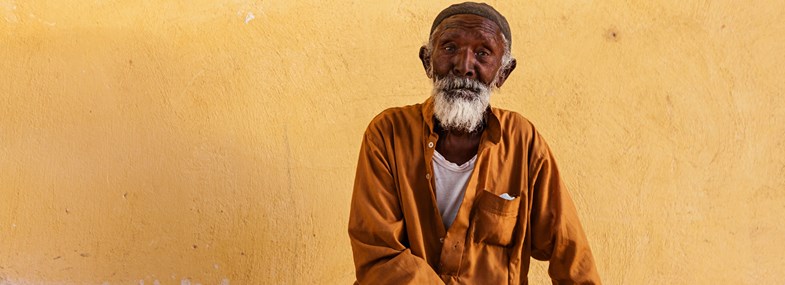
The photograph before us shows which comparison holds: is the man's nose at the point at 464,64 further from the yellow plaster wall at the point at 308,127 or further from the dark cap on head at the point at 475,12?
the yellow plaster wall at the point at 308,127

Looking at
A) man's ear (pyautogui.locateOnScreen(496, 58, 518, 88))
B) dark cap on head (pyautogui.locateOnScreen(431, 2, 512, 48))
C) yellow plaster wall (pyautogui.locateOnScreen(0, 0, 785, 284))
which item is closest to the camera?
dark cap on head (pyautogui.locateOnScreen(431, 2, 512, 48))

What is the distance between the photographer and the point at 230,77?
10.6 feet

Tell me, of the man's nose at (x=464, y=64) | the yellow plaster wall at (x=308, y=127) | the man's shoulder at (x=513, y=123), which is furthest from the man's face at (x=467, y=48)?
the yellow plaster wall at (x=308, y=127)

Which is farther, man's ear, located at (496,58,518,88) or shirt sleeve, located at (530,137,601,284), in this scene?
man's ear, located at (496,58,518,88)

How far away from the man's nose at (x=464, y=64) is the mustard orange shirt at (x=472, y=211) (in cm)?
15

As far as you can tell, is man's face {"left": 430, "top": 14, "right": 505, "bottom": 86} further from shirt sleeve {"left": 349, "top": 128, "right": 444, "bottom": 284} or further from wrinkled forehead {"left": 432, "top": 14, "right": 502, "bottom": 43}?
shirt sleeve {"left": 349, "top": 128, "right": 444, "bottom": 284}

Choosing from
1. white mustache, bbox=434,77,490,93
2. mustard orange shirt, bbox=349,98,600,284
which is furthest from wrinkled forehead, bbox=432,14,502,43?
mustard orange shirt, bbox=349,98,600,284

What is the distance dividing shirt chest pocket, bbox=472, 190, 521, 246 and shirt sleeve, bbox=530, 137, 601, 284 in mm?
103

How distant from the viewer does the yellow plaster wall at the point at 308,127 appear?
3145 mm

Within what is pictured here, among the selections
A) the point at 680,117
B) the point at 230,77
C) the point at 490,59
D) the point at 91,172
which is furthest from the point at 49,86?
the point at 680,117

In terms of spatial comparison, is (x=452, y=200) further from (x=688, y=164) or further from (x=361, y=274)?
(x=688, y=164)

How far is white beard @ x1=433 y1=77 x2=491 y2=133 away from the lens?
8.42 ft

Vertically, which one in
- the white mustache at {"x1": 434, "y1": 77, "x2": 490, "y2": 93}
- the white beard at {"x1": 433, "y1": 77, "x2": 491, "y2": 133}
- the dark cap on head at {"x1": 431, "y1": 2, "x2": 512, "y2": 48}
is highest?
the dark cap on head at {"x1": 431, "y1": 2, "x2": 512, "y2": 48}

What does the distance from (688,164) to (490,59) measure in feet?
3.69
